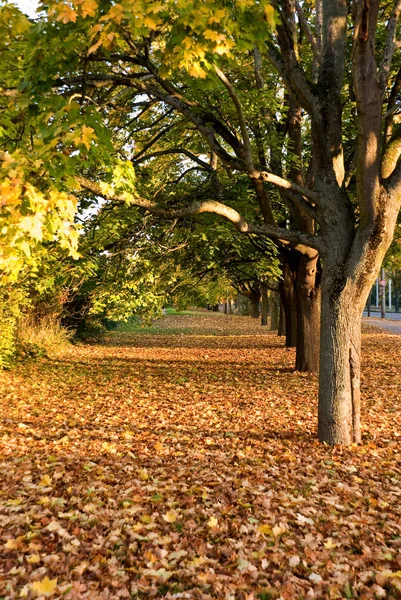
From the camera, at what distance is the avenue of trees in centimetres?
446

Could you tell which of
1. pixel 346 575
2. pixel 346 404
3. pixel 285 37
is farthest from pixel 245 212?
pixel 346 575

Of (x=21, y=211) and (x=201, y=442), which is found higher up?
(x=21, y=211)

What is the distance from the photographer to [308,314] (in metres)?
11.8

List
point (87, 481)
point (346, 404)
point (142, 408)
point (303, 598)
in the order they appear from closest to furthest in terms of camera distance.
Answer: point (303, 598), point (87, 481), point (346, 404), point (142, 408)

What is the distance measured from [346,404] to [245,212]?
6486mm

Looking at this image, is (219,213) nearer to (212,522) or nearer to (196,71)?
(196,71)

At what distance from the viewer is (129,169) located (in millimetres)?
5441

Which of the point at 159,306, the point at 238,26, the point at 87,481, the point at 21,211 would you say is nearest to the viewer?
the point at 21,211

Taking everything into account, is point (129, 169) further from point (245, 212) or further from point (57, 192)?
point (245, 212)

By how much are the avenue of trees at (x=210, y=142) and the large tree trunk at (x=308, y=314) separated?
0.04 m

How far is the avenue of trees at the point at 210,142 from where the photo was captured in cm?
446

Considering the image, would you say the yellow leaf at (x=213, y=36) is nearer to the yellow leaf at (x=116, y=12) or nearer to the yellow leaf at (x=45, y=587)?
the yellow leaf at (x=116, y=12)

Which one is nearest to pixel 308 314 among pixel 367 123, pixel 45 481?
pixel 367 123

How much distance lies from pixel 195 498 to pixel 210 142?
199 inches
